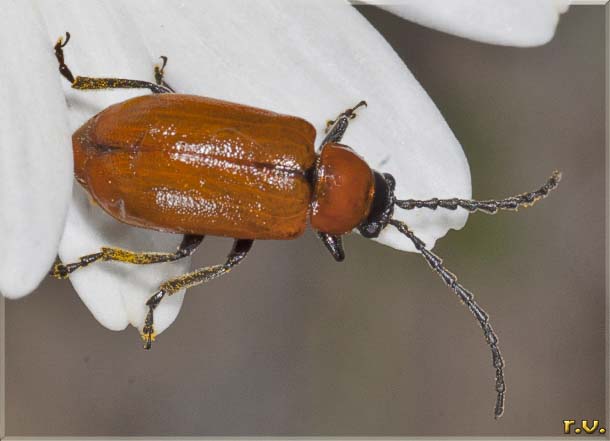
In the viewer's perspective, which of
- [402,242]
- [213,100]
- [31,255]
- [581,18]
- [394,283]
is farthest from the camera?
[394,283]

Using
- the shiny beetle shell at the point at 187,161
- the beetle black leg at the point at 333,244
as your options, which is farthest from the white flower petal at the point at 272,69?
the beetle black leg at the point at 333,244

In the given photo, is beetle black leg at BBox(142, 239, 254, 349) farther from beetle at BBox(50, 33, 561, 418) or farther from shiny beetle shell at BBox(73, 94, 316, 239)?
shiny beetle shell at BBox(73, 94, 316, 239)

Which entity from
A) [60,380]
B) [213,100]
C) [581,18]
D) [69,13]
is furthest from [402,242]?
[60,380]

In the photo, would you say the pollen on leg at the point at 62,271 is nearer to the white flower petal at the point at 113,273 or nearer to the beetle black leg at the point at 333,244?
the white flower petal at the point at 113,273

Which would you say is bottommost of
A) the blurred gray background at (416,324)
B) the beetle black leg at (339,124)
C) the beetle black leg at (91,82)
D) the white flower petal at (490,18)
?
the blurred gray background at (416,324)

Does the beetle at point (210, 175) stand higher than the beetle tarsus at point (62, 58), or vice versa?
the beetle tarsus at point (62, 58)

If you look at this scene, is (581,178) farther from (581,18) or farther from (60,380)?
(60,380)

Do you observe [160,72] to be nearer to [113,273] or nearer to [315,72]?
[315,72]
